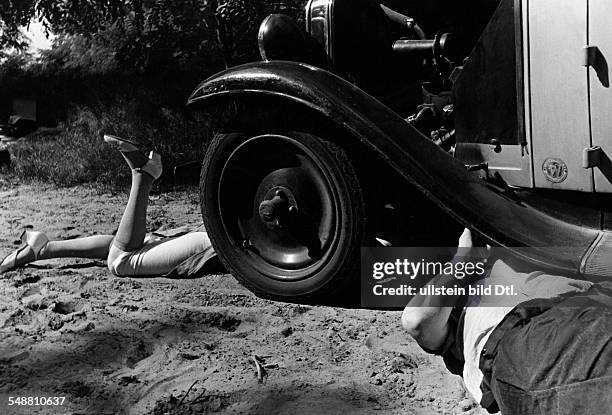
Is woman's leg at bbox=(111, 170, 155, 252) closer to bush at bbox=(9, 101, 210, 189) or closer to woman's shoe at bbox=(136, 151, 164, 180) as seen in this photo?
woman's shoe at bbox=(136, 151, 164, 180)

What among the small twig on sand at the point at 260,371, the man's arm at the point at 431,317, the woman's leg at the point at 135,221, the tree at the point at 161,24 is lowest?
the small twig on sand at the point at 260,371

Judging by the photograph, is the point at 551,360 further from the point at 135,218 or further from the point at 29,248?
the point at 29,248

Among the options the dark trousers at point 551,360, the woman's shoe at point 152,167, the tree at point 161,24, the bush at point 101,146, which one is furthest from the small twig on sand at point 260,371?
the tree at point 161,24

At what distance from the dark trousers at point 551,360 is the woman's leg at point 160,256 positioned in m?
1.91

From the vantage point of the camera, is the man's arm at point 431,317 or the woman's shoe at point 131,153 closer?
the man's arm at point 431,317

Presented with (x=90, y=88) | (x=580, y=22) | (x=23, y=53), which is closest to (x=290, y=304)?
(x=580, y=22)

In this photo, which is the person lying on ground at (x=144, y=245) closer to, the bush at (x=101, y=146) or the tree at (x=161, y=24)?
the bush at (x=101, y=146)

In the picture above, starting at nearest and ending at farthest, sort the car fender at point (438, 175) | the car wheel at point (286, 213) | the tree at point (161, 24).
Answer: the car fender at point (438, 175), the car wheel at point (286, 213), the tree at point (161, 24)

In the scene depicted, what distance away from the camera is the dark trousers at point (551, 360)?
1.60 m

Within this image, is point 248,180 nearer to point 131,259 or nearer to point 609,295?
point 131,259

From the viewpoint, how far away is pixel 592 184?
2.47m

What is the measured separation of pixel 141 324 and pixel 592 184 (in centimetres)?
180
